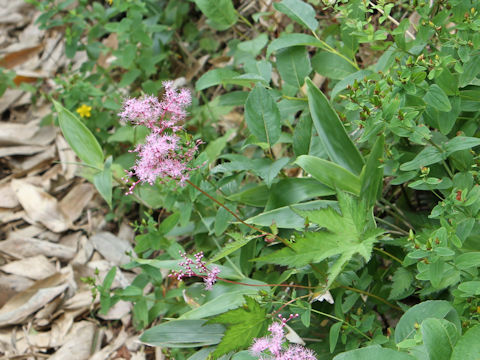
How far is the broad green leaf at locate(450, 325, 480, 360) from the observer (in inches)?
37.3

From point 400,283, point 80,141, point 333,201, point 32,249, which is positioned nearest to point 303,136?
point 333,201

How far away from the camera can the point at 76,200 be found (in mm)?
2447

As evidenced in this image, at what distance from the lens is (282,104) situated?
63.7 inches

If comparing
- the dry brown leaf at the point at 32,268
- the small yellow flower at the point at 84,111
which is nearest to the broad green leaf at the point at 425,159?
the small yellow flower at the point at 84,111

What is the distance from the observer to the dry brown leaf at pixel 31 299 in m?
1.99

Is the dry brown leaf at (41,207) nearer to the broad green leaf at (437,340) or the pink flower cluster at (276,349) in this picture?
the pink flower cluster at (276,349)

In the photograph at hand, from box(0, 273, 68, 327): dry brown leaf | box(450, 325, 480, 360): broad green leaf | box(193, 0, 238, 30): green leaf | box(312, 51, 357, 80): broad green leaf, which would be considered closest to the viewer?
box(450, 325, 480, 360): broad green leaf

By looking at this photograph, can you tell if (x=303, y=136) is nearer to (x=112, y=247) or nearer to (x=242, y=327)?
(x=242, y=327)

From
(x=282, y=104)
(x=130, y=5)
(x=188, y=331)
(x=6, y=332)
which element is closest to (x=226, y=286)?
(x=188, y=331)

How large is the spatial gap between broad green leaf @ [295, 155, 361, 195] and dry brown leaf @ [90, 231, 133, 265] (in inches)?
42.8

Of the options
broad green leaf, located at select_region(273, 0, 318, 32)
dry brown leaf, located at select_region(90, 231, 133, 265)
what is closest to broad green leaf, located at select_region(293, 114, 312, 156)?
broad green leaf, located at select_region(273, 0, 318, 32)

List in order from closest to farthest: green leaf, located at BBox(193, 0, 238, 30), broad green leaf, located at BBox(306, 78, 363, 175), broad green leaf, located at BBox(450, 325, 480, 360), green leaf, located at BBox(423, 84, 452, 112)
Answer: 1. broad green leaf, located at BBox(450, 325, 480, 360)
2. green leaf, located at BBox(423, 84, 452, 112)
3. broad green leaf, located at BBox(306, 78, 363, 175)
4. green leaf, located at BBox(193, 0, 238, 30)

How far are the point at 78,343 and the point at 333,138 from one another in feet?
3.91

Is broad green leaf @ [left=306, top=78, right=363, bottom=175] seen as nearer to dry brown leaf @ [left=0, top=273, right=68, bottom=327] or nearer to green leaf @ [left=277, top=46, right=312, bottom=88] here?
green leaf @ [left=277, top=46, right=312, bottom=88]
